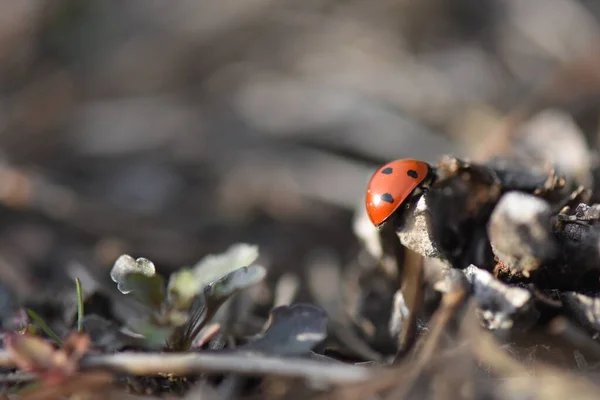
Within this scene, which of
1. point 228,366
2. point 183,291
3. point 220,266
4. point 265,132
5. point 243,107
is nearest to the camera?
point 228,366

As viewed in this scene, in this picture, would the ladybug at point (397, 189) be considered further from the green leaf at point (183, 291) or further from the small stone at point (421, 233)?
the green leaf at point (183, 291)

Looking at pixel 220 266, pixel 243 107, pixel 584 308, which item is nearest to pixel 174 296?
pixel 220 266

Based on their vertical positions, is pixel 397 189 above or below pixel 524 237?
below

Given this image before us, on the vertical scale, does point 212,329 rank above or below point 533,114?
above

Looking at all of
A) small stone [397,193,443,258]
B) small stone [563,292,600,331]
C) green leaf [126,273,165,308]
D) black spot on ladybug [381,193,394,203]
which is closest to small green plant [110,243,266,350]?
green leaf [126,273,165,308]

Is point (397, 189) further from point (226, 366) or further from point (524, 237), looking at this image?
point (226, 366)

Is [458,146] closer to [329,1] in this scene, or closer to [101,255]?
[329,1]

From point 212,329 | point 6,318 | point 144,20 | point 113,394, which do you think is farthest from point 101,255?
point 144,20
